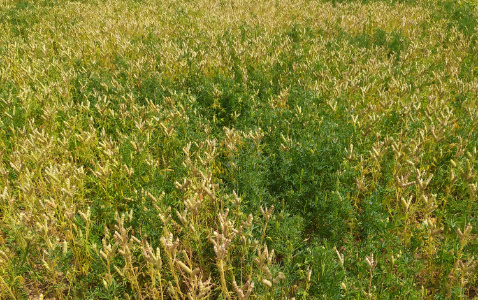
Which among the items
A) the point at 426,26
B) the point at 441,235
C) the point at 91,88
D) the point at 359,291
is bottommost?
the point at 441,235

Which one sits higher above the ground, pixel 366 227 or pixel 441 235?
pixel 366 227

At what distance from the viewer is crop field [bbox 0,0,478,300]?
221 cm

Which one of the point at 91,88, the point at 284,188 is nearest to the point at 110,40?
the point at 91,88

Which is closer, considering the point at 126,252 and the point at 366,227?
the point at 126,252

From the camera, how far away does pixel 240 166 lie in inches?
124

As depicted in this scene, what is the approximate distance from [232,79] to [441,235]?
11.1 ft

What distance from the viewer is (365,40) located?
688cm

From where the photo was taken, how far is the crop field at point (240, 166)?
2207 mm

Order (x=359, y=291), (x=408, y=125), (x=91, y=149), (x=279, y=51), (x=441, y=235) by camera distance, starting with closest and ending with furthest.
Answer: (x=359, y=291)
(x=441, y=235)
(x=408, y=125)
(x=91, y=149)
(x=279, y=51)

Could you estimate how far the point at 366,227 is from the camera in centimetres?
255

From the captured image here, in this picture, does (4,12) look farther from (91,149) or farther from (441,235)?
(441,235)

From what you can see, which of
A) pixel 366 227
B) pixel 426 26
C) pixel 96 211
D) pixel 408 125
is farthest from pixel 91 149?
pixel 426 26

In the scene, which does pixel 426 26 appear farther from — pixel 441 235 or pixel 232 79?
pixel 441 235

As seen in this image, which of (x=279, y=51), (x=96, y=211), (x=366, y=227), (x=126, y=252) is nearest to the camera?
(x=126, y=252)
